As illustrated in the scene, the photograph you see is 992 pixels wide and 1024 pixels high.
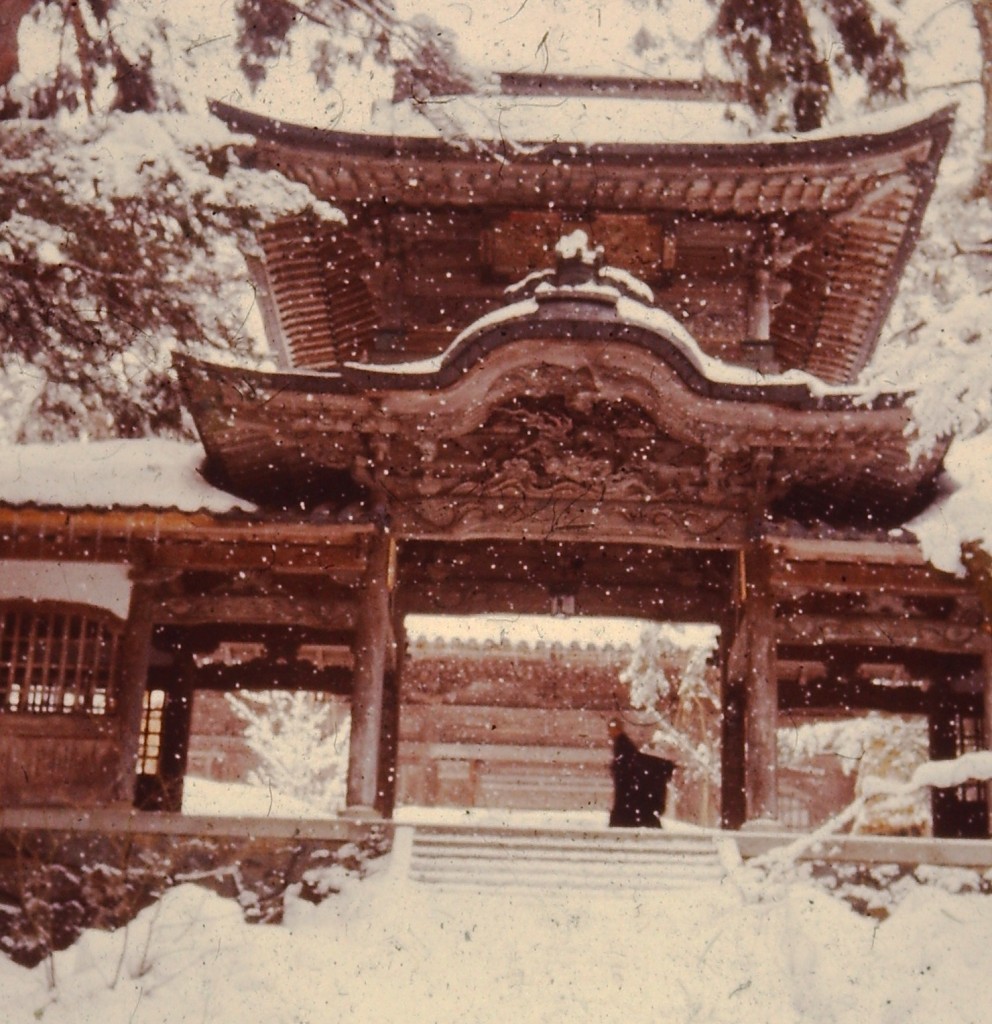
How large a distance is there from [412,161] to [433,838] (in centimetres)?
670

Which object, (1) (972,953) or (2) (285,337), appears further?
(2) (285,337)

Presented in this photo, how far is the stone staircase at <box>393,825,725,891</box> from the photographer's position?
9047 mm

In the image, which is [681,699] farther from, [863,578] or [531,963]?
[531,963]

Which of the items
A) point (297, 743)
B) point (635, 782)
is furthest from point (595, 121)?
point (297, 743)

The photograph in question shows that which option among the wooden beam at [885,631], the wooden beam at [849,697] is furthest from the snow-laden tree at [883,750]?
the wooden beam at [885,631]

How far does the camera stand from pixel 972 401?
24.8ft

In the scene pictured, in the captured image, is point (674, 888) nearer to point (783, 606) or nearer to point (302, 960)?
point (302, 960)

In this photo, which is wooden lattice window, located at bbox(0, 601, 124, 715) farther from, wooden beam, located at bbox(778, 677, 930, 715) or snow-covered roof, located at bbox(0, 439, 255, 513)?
wooden beam, located at bbox(778, 677, 930, 715)

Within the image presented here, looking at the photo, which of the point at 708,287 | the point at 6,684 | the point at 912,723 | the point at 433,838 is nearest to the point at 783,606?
the point at 708,287

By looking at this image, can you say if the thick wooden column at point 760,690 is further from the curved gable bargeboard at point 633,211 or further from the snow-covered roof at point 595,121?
the snow-covered roof at point 595,121

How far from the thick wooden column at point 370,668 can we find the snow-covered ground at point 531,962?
1656 mm

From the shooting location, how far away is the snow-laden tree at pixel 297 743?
2658 centimetres

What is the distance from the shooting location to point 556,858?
938 cm

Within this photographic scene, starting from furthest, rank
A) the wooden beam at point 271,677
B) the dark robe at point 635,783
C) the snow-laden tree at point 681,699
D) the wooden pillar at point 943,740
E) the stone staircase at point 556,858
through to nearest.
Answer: the snow-laden tree at point 681,699 → the wooden beam at point 271,677 → the wooden pillar at point 943,740 → the dark robe at point 635,783 → the stone staircase at point 556,858
